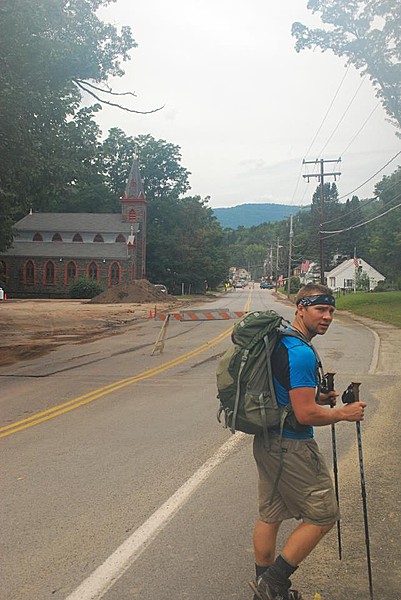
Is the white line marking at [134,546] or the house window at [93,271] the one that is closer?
the white line marking at [134,546]

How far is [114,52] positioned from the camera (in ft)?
71.4

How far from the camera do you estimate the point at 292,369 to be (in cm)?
350

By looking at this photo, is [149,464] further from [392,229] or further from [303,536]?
[392,229]

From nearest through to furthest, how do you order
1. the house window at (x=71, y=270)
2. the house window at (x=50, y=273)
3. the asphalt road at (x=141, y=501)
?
the asphalt road at (x=141, y=501)
the house window at (x=71, y=270)
the house window at (x=50, y=273)

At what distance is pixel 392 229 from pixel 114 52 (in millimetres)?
61595

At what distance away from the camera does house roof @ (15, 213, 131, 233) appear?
76.9 m

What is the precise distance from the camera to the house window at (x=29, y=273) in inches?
2836

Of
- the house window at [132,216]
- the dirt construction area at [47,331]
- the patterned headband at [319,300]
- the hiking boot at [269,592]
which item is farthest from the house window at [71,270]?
the hiking boot at [269,592]

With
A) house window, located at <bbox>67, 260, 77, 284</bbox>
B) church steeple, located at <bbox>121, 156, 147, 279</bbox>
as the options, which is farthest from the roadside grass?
church steeple, located at <bbox>121, 156, 147, 279</bbox>

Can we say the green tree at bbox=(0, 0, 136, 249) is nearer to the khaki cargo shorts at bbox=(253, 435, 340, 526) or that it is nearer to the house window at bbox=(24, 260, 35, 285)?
the khaki cargo shorts at bbox=(253, 435, 340, 526)

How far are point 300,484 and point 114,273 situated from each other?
69.0m

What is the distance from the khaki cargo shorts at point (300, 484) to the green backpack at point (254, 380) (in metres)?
0.13

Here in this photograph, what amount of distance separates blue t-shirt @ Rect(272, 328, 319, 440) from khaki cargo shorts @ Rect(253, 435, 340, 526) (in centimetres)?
9

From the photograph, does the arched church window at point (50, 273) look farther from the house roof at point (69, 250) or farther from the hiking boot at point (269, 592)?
the hiking boot at point (269, 592)
